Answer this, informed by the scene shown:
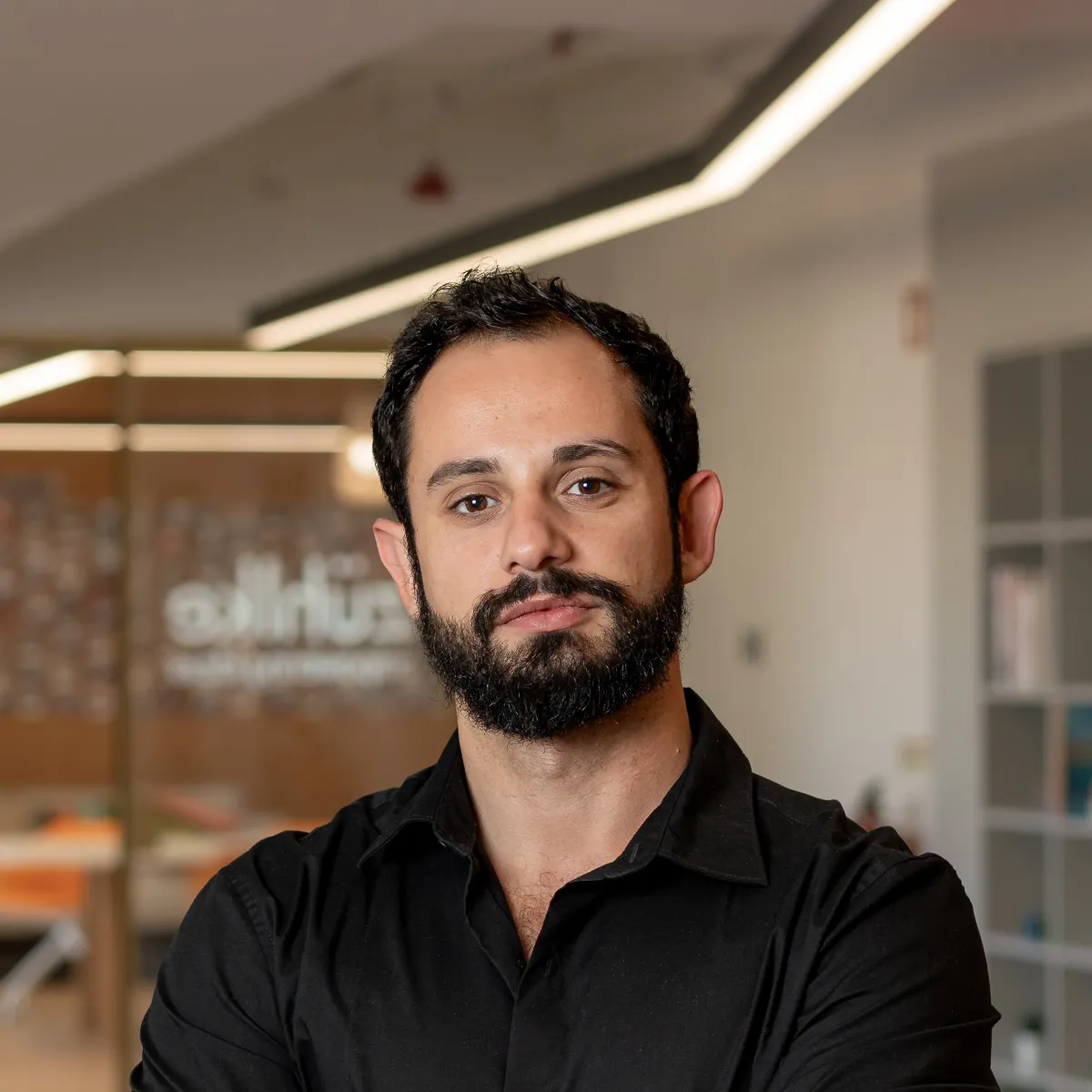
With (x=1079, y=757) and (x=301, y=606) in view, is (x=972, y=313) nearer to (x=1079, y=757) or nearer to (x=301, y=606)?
(x=1079, y=757)

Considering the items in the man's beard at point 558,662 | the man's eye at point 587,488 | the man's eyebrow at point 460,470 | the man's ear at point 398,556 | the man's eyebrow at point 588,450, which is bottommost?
the man's beard at point 558,662

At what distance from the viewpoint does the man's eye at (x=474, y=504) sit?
165cm

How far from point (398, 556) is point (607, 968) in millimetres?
539

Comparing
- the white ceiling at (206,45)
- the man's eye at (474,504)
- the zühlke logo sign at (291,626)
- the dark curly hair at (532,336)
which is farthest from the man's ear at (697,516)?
the zühlke logo sign at (291,626)

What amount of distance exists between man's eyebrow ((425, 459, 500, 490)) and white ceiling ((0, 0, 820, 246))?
2157 millimetres

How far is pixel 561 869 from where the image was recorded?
1.68 metres

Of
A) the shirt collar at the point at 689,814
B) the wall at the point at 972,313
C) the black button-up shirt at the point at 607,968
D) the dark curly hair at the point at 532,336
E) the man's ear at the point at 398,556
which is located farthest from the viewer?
the wall at the point at 972,313

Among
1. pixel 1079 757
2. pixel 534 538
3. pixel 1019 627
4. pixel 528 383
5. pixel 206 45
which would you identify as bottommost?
pixel 1079 757

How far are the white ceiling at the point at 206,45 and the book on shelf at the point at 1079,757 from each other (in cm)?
236

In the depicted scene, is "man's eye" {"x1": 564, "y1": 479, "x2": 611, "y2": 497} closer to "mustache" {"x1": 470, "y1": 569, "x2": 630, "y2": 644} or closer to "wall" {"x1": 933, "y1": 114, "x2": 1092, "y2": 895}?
"mustache" {"x1": 470, "y1": 569, "x2": 630, "y2": 644}

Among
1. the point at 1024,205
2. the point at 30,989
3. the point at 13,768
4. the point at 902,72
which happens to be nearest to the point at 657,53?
the point at 902,72

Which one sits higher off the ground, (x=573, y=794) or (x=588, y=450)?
(x=588, y=450)

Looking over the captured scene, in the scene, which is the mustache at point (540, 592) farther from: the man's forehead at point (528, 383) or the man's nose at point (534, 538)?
the man's forehead at point (528, 383)

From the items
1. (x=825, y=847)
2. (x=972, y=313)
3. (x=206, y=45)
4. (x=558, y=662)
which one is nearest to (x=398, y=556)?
(x=558, y=662)
